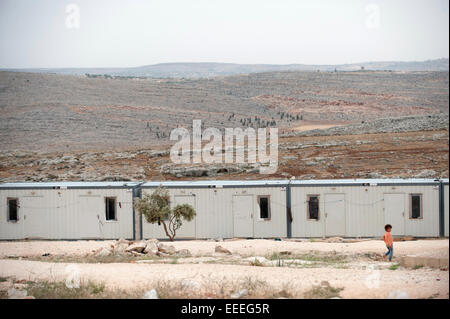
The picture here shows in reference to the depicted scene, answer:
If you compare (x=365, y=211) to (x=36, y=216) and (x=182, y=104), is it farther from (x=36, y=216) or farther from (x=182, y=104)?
(x=182, y=104)

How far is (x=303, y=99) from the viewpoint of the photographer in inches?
2891

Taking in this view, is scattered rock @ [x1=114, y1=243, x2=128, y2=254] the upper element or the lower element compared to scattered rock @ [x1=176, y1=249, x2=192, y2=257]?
upper

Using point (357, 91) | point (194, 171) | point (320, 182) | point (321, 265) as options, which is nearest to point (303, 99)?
point (357, 91)

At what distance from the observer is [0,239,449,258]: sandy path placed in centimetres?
1866

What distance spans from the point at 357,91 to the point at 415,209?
58.4m

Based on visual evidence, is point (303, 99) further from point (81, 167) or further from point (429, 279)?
point (429, 279)

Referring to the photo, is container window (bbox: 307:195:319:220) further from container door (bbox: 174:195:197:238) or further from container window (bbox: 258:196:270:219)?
container door (bbox: 174:195:197:238)

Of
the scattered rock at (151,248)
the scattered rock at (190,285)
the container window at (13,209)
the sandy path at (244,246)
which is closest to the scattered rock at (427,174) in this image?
the sandy path at (244,246)

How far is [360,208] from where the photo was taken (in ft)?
68.8

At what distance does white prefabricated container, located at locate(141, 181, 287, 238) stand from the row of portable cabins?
34mm

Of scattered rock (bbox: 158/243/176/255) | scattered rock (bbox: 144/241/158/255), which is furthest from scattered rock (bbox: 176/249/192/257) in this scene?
scattered rock (bbox: 144/241/158/255)

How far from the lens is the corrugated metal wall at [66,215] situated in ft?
71.5
